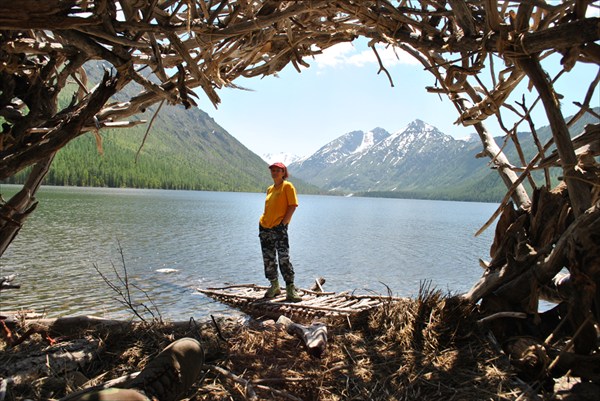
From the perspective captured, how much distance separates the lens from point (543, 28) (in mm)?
2775

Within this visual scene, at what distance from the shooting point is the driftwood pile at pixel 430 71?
8.52 ft

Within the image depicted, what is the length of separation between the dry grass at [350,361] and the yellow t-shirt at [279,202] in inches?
136

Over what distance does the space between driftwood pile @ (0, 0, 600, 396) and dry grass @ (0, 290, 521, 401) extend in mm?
306

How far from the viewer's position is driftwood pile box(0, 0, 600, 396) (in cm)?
260

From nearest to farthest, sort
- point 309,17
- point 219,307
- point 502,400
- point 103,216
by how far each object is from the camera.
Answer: point 502,400, point 309,17, point 219,307, point 103,216

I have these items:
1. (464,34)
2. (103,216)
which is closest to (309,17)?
(464,34)

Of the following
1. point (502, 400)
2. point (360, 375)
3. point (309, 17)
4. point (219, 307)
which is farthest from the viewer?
point (219, 307)

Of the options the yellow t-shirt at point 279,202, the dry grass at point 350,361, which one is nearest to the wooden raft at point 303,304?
the yellow t-shirt at point 279,202

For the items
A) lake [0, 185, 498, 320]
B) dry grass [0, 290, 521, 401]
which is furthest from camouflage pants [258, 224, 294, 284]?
dry grass [0, 290, 521, 401]

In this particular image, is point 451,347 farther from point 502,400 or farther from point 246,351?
point 246,351

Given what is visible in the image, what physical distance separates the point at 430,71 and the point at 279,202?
15.2 ft

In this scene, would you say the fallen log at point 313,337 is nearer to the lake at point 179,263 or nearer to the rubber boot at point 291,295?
the lake at point 179,263

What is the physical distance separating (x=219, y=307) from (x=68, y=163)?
432 ft

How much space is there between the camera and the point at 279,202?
24.8 ft
